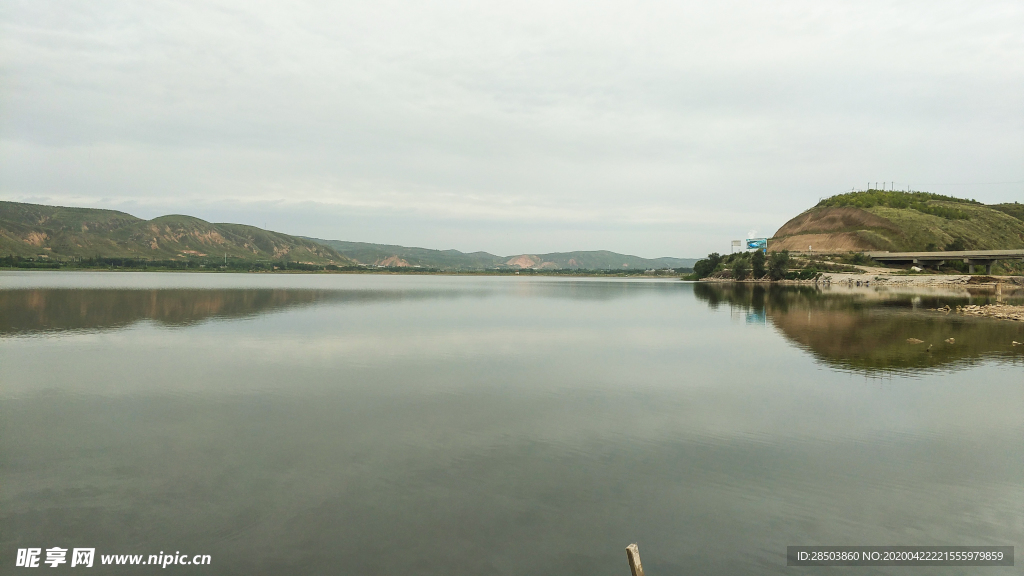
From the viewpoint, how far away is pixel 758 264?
128 meters

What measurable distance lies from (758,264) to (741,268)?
5.67 metres

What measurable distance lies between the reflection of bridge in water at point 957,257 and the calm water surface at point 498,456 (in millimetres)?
112155

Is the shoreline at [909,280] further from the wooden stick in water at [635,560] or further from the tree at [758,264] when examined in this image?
the wooden stick in water at [635,560]

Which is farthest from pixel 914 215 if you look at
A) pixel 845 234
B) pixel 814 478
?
pixel 814 478

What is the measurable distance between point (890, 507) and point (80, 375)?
2085 centimetres

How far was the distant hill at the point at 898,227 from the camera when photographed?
463 ft

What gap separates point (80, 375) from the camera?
1625 centimetres

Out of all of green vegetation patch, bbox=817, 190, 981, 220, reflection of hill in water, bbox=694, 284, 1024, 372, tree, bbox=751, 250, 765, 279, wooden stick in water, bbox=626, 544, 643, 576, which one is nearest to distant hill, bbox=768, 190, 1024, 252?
green vegetation patch, bbox=817, 190, 981, 220

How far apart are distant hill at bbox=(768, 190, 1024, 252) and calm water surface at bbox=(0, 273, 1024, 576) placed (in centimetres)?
14677

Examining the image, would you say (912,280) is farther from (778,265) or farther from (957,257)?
(778,265)

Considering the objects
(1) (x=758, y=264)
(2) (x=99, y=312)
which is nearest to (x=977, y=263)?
(1) (x=758, y=264)

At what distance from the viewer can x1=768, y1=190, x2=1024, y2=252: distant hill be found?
141125 millimetres

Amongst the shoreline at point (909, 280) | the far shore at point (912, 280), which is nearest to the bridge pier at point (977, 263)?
the far shore at point (912, 280)

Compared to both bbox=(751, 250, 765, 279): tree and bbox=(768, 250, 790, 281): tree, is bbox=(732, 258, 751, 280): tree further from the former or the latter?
bbox=(768, 250, 790, 281): tree
